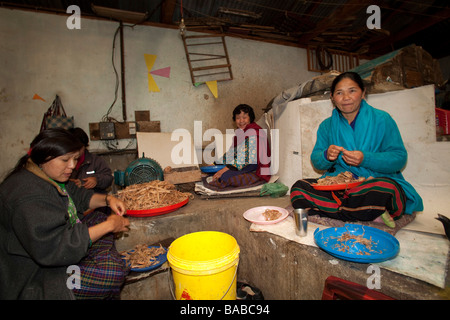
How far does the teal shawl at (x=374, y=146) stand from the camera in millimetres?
2223

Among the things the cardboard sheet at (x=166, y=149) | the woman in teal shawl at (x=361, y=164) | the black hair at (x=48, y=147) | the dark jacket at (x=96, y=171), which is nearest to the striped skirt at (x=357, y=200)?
the woman in teal shawl at (x=361, y=164)

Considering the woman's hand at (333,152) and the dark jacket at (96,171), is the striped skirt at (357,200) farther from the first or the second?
the dark jacket at (96,171)

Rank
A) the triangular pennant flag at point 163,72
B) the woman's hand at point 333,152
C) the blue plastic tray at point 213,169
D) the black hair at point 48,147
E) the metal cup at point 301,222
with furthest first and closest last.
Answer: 1. the triangular pennant flag at point 163,72
2. the blue plastic tray at point 213,169
3. the woman's hand at point 333,152
4. the metal cup at point 301,222
5. the black hair at point 48,147

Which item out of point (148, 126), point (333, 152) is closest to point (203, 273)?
point (333, 152)

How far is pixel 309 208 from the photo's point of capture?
8.05 ft

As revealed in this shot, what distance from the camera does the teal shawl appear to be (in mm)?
2223

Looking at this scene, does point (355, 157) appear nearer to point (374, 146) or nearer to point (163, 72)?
point (374, 146)

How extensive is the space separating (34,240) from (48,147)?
0.61 metres

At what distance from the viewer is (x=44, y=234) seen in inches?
57.1

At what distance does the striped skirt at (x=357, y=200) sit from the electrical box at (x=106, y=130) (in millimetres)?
4047

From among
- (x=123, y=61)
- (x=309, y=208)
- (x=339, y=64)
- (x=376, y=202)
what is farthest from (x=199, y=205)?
(x=339, y=64)

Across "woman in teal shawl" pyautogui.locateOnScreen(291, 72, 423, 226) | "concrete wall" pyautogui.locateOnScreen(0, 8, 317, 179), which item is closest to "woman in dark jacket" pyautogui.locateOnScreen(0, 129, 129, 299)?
"woman in teal shawl" pyautogui.locateOnScreen(291, 72, 423, 226)

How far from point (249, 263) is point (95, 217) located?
180 cm
